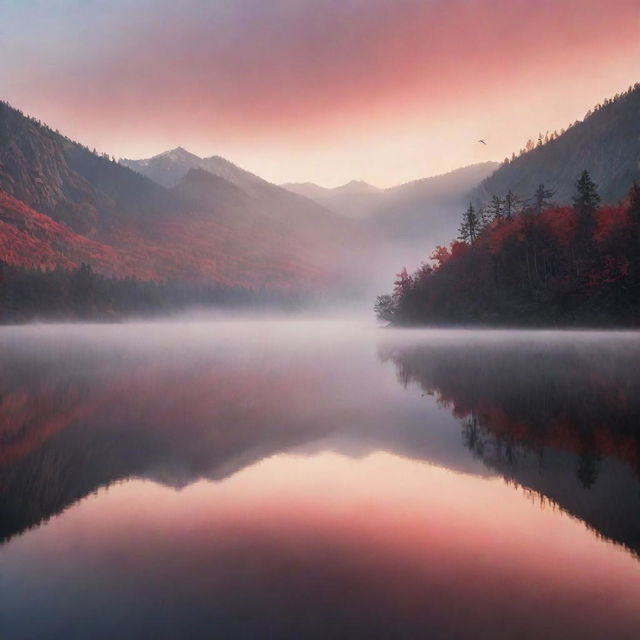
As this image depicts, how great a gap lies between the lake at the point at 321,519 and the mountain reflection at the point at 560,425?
94 millimetres

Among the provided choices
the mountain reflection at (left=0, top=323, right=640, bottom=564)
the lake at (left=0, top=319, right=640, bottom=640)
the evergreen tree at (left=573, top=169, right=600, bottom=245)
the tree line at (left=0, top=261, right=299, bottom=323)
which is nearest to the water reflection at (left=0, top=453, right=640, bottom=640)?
the lake at (left=0, top=319, right=640, bottom=640)

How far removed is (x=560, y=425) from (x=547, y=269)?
3383 inches

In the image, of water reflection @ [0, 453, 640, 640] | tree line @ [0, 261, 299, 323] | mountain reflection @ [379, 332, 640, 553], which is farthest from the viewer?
tree line @ [0, 261, 299, 323]

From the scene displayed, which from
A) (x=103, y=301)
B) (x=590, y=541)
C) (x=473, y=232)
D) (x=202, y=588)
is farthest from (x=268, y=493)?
(x=103, y=301)

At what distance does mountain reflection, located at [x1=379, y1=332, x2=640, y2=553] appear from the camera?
416 inches

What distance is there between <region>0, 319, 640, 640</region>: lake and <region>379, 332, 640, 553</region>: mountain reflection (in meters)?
0.09

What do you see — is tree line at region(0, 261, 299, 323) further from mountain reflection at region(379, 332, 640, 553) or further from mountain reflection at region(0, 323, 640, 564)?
mountain reflection at region(379, 332, 640, 553)

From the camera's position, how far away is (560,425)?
17344 mm

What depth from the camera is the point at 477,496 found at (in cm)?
1103

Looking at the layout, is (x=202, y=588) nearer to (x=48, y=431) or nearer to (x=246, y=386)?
(x=48, y=431)

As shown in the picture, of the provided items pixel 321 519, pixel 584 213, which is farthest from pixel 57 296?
pixel 321 519

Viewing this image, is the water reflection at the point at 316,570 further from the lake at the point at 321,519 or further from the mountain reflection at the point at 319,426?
the mountain reflection at the point at 319,426

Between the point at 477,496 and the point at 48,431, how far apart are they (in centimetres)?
1303

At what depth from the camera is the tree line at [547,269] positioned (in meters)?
83.6
